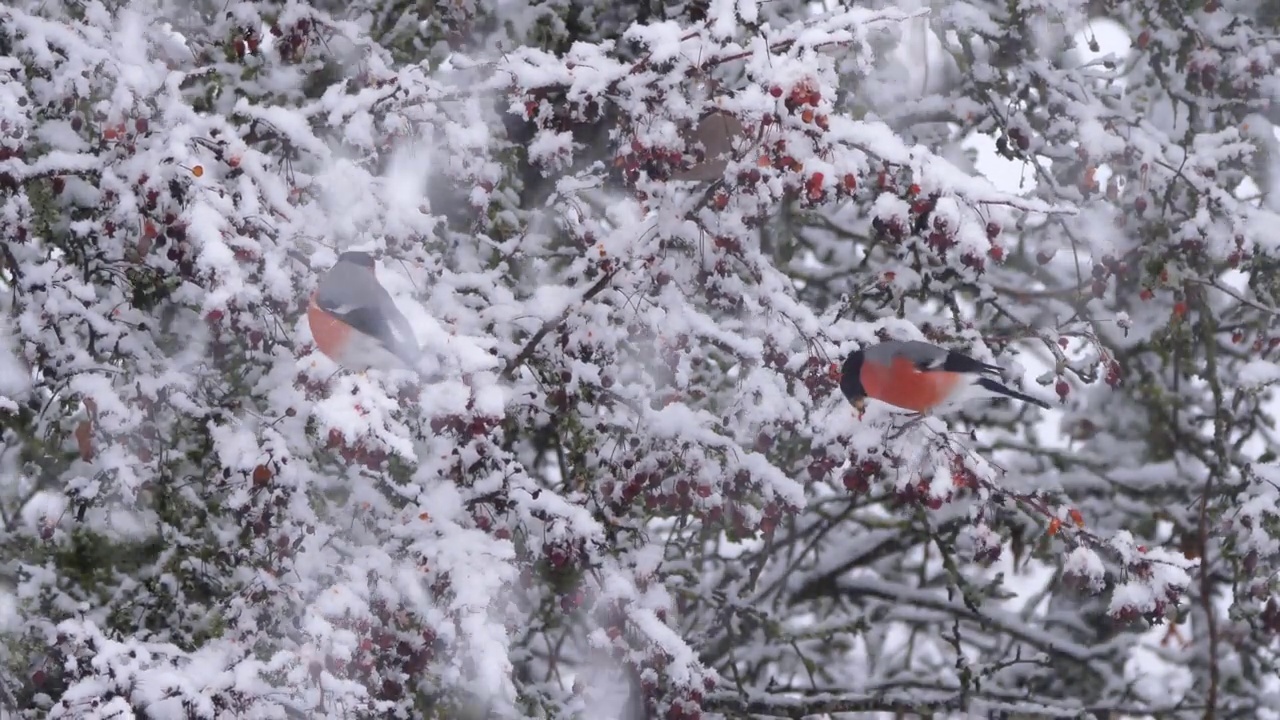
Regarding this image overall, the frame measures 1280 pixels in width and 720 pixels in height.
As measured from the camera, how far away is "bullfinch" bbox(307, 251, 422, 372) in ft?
11.4

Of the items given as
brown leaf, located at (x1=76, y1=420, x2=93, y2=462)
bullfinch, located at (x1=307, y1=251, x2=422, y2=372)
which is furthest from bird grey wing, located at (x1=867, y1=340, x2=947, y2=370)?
brown leaf, located at (x1=76, y1=420, x2=93, y2=462)

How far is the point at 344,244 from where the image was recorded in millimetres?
4109

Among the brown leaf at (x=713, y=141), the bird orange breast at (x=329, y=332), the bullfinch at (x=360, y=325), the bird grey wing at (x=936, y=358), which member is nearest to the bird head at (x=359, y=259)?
the bullfinch at (x=360, y=325)

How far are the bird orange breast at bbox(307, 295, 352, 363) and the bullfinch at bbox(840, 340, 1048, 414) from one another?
1.44 m

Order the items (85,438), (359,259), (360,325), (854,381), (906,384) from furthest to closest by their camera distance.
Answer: (85,438), (854,381), (906,384), (359,259), (360,325)

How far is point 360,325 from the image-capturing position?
345 cm

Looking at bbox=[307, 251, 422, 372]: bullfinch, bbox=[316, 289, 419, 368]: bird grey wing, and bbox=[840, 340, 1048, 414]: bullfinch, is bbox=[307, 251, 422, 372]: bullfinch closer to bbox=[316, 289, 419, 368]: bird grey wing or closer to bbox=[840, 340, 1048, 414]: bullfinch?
bbox=[316, 289, 419, 368]: bird grey wing

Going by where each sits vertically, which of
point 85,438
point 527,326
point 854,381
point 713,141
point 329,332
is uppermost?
point 713,141

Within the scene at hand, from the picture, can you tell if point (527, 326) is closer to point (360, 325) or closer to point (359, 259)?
point (359, 259)

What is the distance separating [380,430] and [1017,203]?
171cm

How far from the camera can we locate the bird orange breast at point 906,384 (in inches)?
156

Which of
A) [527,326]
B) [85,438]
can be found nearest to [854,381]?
[527,326]

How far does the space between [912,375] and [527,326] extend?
4.17ft

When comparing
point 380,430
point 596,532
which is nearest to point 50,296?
point 380,430
